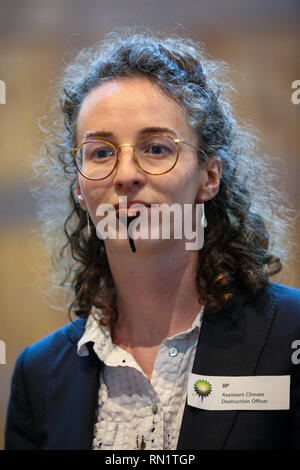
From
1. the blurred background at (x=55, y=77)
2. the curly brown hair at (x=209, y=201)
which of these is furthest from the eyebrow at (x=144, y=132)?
the blurred background at (x=55, y=77)

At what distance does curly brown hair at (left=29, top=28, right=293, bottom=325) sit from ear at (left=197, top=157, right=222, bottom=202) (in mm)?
35

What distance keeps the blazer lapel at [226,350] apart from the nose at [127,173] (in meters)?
0.50

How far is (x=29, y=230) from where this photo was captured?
2.66 metres

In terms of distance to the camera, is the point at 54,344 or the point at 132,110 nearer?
the point at 132,110

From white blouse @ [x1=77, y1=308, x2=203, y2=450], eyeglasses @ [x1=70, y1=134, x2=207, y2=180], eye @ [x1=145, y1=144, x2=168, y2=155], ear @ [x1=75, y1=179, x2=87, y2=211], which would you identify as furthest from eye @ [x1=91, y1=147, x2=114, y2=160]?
white blouse @ [x1=77, y1=308, x2=203, y2=450]

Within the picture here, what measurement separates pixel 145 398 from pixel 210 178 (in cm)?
77

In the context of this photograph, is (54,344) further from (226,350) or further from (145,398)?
(226,350)

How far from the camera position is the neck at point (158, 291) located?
1.69 meters

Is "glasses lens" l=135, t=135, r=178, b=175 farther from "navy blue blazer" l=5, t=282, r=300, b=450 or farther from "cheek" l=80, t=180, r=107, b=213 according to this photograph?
"navy blue blazer" l=5, t=282, r=300, b=450

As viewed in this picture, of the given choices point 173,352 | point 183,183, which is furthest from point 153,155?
point 173,352

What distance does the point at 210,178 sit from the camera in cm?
178

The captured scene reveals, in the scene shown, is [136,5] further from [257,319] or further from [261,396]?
[261,396]

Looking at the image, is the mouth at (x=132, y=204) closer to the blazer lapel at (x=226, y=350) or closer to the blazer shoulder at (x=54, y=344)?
the blazer lapel at (x=226, y=350)
